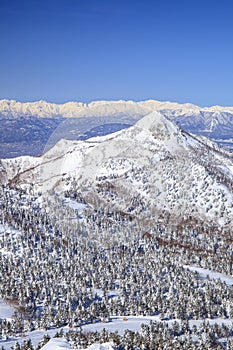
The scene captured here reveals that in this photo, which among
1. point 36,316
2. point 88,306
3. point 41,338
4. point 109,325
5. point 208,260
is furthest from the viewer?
point 208,260

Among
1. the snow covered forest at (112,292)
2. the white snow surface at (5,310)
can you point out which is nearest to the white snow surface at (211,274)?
the snow covered forest at (112,292)

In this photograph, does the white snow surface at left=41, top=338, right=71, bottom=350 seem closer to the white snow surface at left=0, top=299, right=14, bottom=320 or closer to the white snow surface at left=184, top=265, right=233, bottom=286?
the white snow surface at left=0, top=299, right=14, bottom=320

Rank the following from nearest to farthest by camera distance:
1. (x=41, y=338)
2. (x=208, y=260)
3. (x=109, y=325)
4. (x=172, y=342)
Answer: (x=172, y=342) < (x=41, y=338) < (x=109, y=325) < (x=208, y=260)

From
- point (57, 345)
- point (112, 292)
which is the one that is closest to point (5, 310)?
point (112, 292)

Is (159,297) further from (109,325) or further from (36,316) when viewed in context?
(36,316)

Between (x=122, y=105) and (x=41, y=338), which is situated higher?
(x=122, y=105)

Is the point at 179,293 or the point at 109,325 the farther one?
the point at 179,293

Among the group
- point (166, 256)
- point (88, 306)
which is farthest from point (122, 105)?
point (166, 256)

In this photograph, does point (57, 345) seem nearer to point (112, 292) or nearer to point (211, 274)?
point (112, 292)
